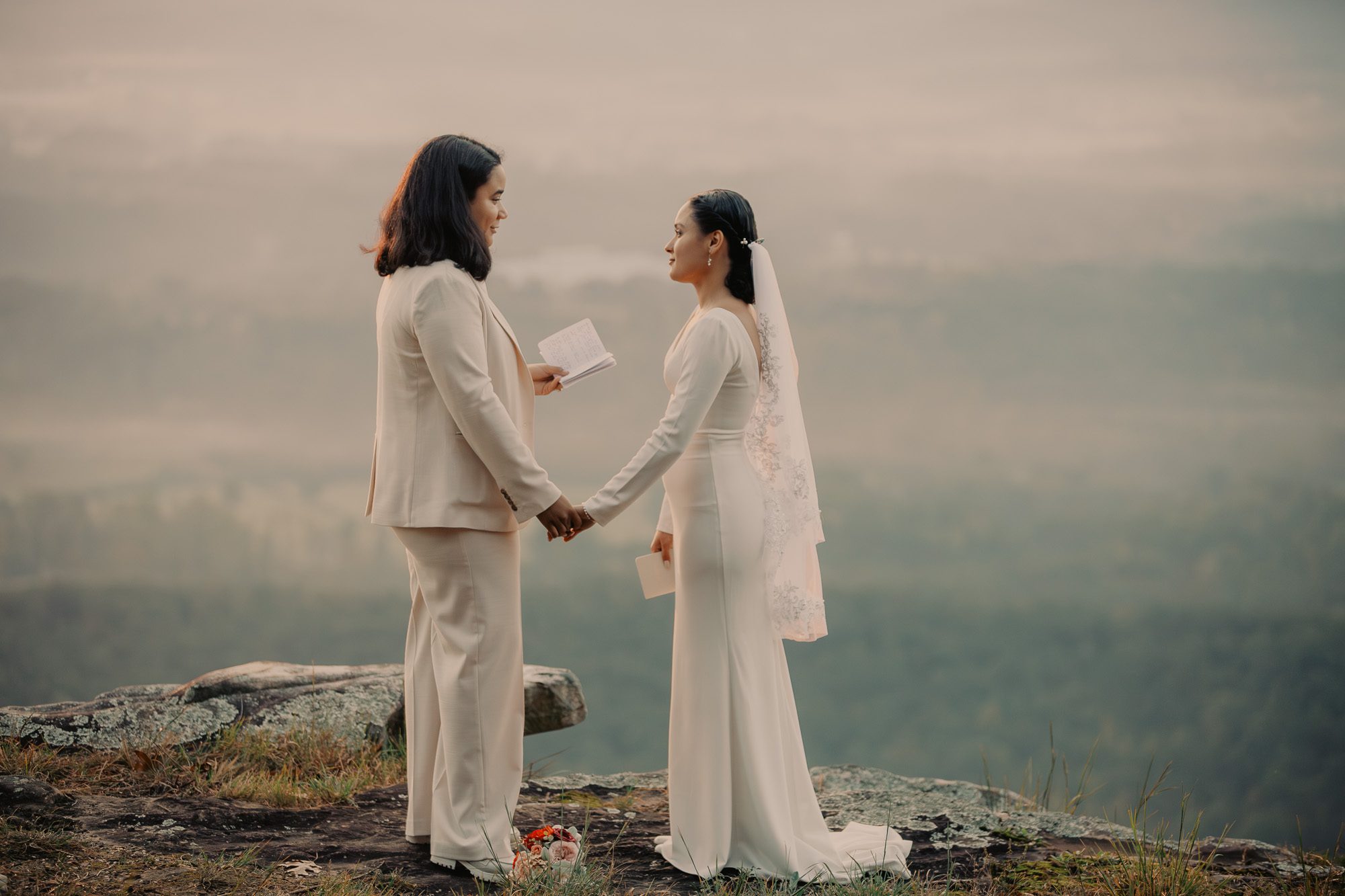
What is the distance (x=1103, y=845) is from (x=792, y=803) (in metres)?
1.47

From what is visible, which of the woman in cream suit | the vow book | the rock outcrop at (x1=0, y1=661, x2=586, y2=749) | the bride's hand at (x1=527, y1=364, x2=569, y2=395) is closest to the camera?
the woman in cream suit

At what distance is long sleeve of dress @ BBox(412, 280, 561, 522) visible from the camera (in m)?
3.52

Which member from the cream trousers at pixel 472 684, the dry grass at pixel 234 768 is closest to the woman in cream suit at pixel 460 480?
the cream trousers at pixel 472 684

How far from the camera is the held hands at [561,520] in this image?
3.71m

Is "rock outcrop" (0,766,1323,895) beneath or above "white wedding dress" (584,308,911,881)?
beneath

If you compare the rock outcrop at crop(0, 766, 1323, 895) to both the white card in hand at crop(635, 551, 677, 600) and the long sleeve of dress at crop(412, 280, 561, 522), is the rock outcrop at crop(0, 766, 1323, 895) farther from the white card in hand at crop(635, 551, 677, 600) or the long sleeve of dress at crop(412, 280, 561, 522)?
the long sleeve of dress at crop(412, 280, 561, 522)

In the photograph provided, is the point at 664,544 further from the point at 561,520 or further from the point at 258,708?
the point at 258,708

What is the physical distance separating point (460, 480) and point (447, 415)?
21cm

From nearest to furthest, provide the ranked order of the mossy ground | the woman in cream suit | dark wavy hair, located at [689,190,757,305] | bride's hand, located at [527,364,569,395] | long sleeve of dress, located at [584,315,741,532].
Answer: the mossy ground < the woman in cream suit < long sleeve of dress, located at [584,315,741,532] < dark wavy hair, located at [689,190,757,305] < bride's hand, located at [527,364,569,395]

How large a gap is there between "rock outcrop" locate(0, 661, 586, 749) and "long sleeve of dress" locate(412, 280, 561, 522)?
1766 millimetres

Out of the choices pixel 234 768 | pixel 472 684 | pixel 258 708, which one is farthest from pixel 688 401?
pixel 258 708

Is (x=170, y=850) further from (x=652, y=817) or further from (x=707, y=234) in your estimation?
(x=707, y=234)

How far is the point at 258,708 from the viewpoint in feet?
18.1

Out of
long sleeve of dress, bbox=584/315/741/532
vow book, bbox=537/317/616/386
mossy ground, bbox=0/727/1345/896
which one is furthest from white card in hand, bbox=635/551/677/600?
mossy ground, bbox=0/727/1345/896
